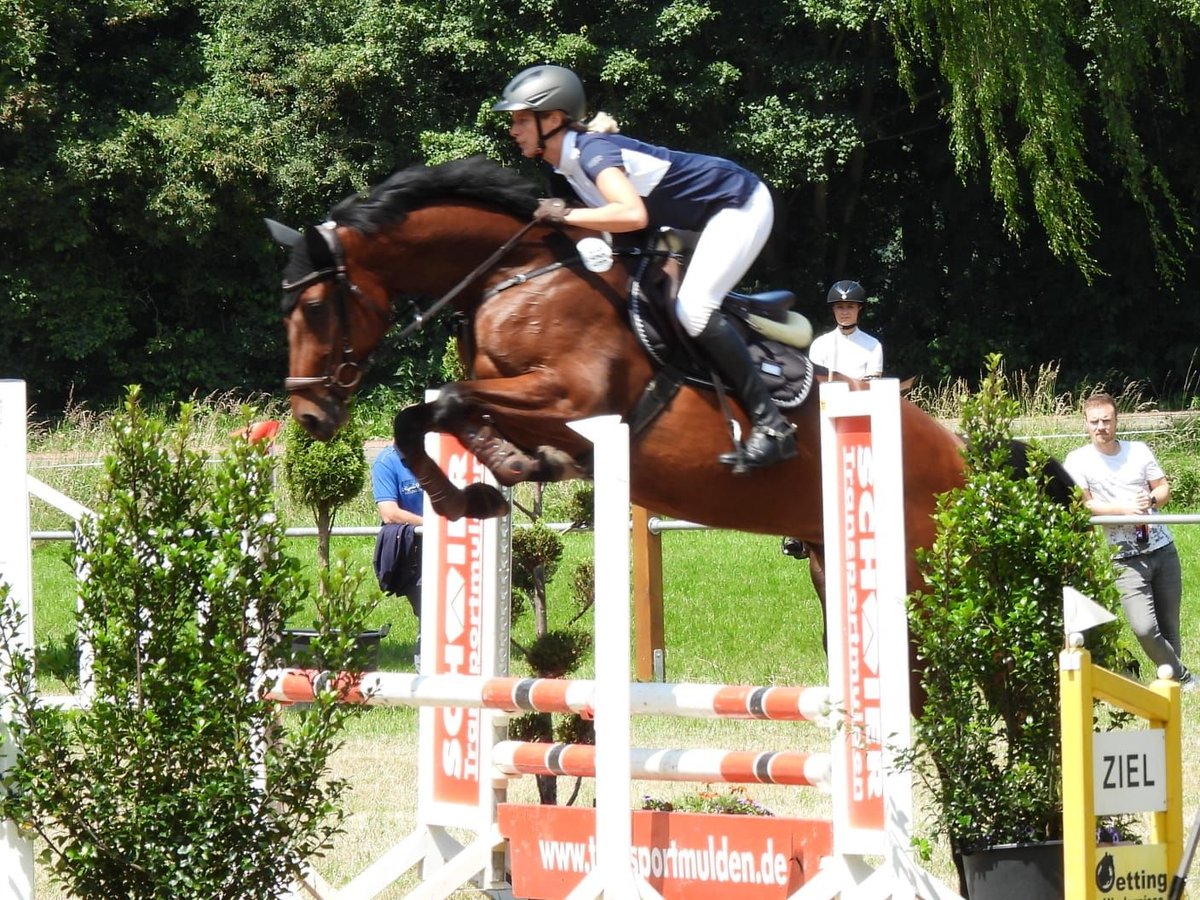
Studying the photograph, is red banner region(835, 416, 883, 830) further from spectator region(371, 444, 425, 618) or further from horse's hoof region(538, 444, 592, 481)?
spectator region(371, 444, 425, 618)

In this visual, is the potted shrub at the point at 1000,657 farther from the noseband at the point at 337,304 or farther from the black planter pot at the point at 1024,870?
the noseband at the point at 337,304

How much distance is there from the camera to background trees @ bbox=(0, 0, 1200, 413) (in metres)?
20.4

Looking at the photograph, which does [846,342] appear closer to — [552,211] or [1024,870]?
[552,211]

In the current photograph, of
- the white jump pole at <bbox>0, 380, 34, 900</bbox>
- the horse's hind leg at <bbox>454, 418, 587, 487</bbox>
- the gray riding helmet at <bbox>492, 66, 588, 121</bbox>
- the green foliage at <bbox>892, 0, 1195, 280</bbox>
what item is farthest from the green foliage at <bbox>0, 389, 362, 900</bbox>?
the green foliage at <bbox>892, 0, 1195, 280</bbox>

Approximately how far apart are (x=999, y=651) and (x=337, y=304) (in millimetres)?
2110

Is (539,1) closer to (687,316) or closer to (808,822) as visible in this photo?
(687,316)

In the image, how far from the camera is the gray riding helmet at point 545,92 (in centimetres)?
438

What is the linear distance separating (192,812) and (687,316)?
6.62ft

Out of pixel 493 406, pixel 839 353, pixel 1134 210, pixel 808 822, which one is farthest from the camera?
pixel 1134 210

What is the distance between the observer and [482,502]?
4195mm

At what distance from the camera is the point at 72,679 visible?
3635 mm

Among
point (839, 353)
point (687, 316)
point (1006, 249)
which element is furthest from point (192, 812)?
point (1006, 249)

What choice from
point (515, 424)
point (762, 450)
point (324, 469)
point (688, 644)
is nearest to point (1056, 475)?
point (762, 450)

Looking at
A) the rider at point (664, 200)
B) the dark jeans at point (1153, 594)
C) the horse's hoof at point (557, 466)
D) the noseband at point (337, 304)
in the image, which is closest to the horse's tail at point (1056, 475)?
the rider at point (664, 200)
